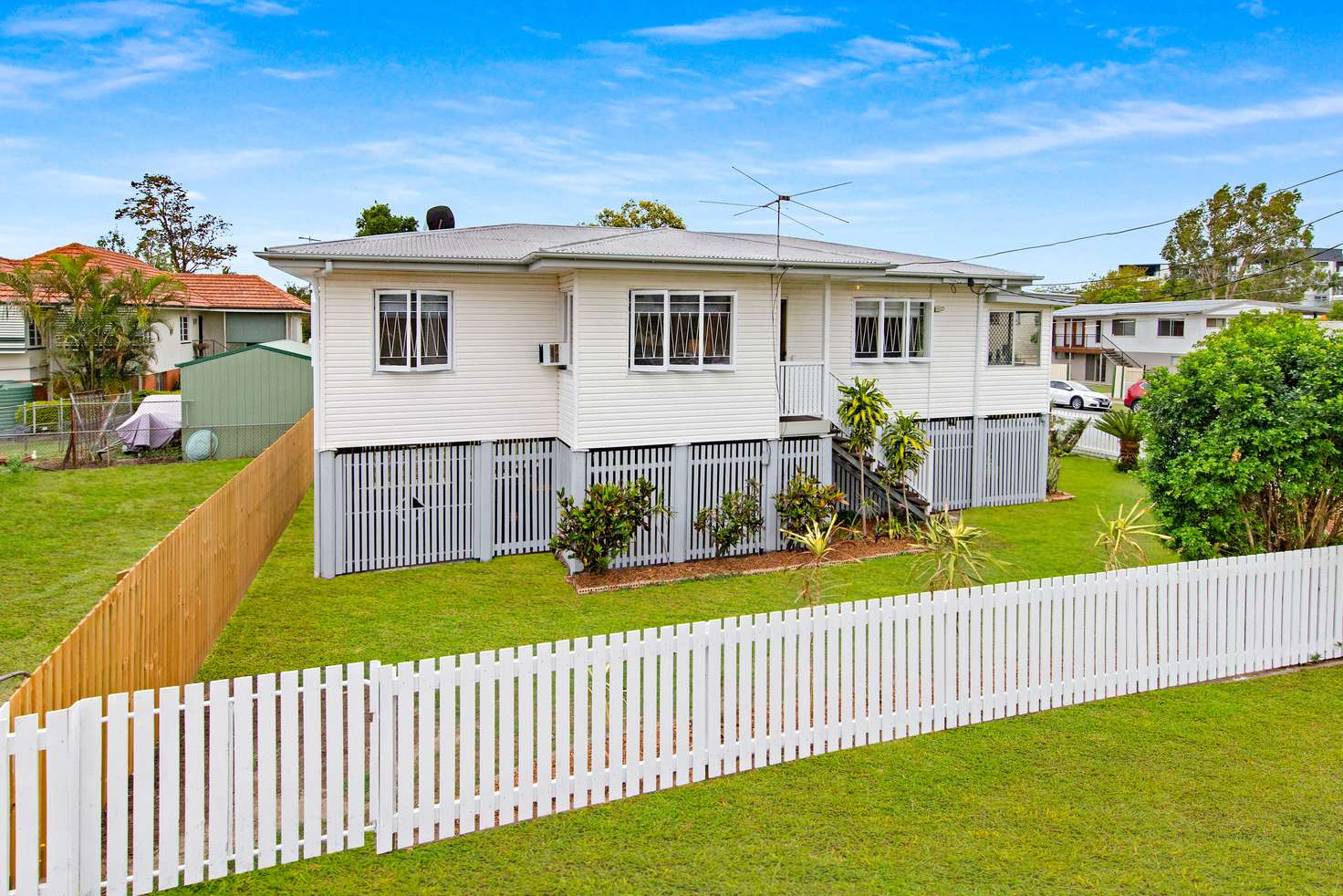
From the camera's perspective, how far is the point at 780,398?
1614 cm

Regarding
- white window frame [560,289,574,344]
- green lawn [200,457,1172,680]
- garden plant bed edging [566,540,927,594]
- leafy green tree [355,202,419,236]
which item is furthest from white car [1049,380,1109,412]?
leafy green tree [355,202,419,236]

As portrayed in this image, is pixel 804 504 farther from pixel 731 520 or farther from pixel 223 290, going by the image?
pixel 223 290

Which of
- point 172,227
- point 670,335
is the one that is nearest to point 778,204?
point 670,335

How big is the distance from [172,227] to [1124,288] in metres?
68.0

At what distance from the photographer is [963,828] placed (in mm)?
6434

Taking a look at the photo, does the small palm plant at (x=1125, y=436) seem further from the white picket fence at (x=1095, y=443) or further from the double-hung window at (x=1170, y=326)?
the double-hung window at (x=1170, y=326)

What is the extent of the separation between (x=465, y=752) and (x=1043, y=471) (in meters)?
16.5

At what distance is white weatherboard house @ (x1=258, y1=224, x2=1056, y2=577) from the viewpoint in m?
13.7

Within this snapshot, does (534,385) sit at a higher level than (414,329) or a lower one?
lower

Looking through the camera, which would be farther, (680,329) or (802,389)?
(802,389)

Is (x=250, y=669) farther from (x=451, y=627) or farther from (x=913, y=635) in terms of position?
(x=913, y=635)

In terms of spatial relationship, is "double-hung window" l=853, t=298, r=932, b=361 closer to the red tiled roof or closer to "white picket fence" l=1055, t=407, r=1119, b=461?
"white picket fence" l=1055, t=407, r=1119, b=461

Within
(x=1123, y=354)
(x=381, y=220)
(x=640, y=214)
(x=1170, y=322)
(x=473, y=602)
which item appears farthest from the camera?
(x=1123, y=354)

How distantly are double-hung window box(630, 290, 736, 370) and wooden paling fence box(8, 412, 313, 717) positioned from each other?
6052 mm
